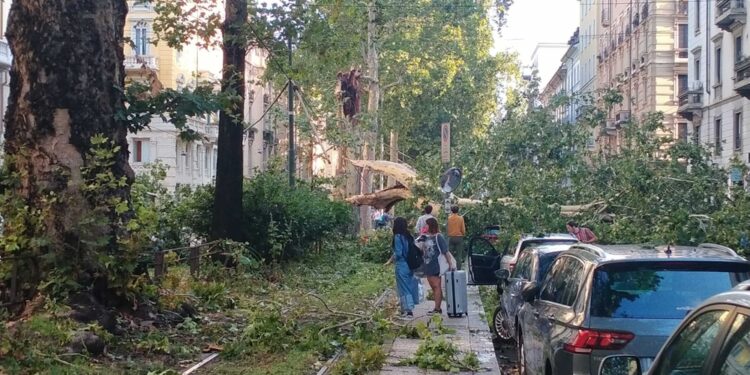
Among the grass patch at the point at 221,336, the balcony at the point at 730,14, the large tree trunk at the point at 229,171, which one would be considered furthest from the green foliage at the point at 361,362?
the balcony at the point at 730,14

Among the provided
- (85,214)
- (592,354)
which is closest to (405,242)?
(85,214)

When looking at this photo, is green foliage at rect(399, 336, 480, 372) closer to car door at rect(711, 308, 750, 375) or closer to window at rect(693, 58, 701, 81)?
car door at rect(711, 308, 750, 375)

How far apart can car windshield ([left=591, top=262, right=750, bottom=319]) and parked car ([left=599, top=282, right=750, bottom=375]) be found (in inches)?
107

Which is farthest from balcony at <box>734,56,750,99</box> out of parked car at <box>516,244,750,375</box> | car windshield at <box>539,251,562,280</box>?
parked car at <box>516,244,750,375</box>

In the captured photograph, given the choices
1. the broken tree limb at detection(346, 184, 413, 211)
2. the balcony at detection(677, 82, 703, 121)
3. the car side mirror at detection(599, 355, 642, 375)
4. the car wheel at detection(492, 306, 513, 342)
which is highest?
the balcony at detection(677, 82, 703, 121)

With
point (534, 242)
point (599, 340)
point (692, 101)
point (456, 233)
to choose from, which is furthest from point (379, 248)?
point (599, 340)

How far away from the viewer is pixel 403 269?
14.7 m

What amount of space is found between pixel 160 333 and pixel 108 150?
2382 millimetres

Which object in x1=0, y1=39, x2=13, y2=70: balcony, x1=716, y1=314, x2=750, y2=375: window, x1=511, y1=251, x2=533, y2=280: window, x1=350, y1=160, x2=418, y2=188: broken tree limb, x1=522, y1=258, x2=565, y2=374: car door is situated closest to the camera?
x1=716, y1=314, x2=750, y2=375: window

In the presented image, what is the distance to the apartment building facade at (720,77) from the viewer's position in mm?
36000

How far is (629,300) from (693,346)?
10.4 feet

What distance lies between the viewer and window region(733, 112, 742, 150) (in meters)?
37.2

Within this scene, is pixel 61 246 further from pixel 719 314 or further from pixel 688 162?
pixel 688 162

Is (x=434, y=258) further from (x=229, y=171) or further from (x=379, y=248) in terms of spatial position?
(x=379, y=248)
